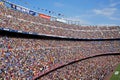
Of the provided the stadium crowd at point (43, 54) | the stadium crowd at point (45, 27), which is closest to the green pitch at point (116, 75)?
the stadium crowd at point (43, 54)

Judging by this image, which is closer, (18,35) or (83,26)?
(18,35)

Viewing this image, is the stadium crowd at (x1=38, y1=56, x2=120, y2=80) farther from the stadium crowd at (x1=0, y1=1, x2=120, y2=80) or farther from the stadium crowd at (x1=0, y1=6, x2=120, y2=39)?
the stadium crowd at (x1=0, y1=6, x2=120, y2=39)

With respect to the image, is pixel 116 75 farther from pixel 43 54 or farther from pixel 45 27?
pixel 45 27

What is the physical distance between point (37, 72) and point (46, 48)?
1062cm

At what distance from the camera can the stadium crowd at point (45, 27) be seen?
35.4 meters

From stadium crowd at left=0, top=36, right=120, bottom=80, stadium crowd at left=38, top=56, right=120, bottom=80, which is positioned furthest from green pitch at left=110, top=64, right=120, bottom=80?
stadium crowd at left=0, top=36, right=120, bottom=80

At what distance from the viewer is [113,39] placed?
59969 millimetres

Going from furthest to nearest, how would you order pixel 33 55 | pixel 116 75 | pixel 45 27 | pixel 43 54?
pixel 45 27 < pixel 116 75 < pixel 43 54 < pixel 33 55

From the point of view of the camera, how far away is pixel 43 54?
1320 inches

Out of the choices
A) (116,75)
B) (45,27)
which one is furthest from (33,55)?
(116,75)

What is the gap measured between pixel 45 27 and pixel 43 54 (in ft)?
41.0

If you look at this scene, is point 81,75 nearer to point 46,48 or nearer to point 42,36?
point 46,48

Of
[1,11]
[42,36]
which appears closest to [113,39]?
[42,36]

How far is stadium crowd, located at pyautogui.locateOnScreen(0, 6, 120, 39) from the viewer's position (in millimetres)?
35438
